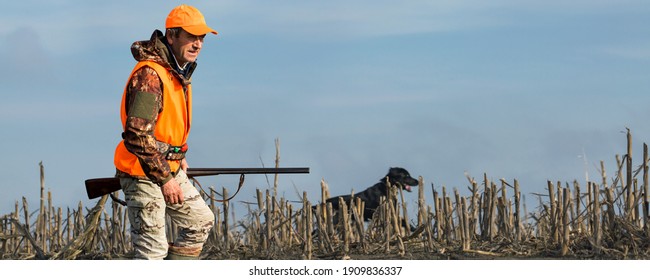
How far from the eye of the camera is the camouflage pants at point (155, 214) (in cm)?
655

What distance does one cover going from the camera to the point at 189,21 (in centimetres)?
657

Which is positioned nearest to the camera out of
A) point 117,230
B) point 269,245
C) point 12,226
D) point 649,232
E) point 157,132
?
point 157,132

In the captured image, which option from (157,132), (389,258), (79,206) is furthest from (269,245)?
(157,132)

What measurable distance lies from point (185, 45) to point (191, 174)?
4.46 ft

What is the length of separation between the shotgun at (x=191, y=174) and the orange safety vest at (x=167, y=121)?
0.61 meters

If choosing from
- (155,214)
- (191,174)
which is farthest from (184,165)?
(155,214)

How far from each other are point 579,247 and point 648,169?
94cm

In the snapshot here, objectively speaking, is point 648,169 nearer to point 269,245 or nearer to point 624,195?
point 624,195

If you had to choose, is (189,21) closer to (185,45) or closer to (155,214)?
(185,45)

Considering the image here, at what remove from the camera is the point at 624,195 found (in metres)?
8.66

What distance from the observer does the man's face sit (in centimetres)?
663

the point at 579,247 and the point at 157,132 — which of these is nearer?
the point at 157,132

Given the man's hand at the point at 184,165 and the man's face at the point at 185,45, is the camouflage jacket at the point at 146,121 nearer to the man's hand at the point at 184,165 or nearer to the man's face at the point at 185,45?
the man's face at the point at 185,45

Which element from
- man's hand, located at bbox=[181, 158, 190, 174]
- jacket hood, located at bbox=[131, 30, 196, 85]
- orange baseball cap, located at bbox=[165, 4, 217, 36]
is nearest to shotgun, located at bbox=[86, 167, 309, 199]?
man's hand, located at bbox=[181, 158, 190, 174]
